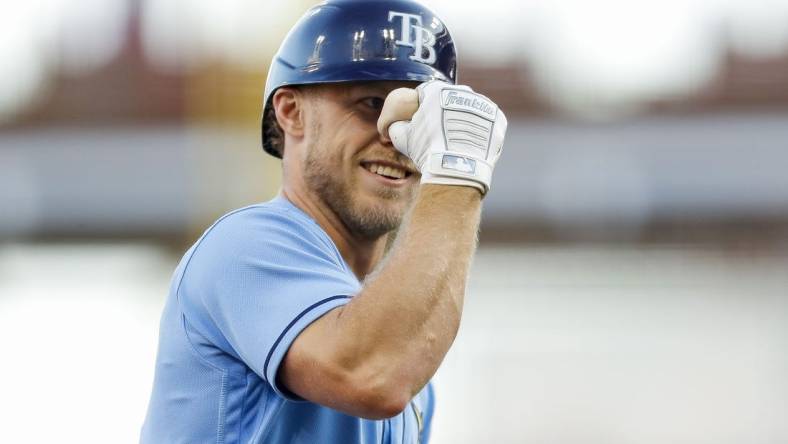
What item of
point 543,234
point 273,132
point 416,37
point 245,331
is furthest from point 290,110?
point 543,234

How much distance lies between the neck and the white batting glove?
0.92 ft

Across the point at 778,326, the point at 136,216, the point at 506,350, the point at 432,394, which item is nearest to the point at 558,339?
the point at 506,350

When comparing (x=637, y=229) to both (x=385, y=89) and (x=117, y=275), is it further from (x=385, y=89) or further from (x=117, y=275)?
(x=385, y=89)

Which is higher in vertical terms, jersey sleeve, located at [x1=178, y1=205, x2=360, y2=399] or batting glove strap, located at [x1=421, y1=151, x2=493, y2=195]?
batting glove strap, located at [x1=421, y1=151, x2=493, y2=195]

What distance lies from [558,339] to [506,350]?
0.52 metres

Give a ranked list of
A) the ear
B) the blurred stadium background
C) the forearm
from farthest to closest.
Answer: the blurred stadium background → the ear → the forearm

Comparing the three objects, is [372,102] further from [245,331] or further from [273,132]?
[245,331]

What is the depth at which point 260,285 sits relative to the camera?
187cm

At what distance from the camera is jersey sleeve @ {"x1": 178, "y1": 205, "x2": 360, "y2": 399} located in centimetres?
180

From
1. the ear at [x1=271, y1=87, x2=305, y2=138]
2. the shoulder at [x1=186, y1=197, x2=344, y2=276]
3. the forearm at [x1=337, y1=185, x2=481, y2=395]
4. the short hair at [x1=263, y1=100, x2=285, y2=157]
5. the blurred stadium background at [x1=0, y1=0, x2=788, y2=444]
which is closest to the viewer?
the forearm at [x1=337, y1=185, x2=481, y2=395]

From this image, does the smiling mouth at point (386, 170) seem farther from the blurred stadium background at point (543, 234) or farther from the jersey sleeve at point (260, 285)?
the blurred stadium background at point (543, 234)

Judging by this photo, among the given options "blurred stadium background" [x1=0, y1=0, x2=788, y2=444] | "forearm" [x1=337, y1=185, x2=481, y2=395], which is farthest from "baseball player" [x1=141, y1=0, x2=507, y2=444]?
"blurred stadium background" [x1=0, y1=0, x2=788, y2=444]

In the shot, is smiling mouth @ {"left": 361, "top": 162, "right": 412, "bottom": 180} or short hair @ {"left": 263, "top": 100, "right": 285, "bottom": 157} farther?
short hair @ {"left": 263, "top": 100, "right": 285, "bottom": 157}

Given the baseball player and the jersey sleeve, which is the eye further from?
the jersey sleeve
